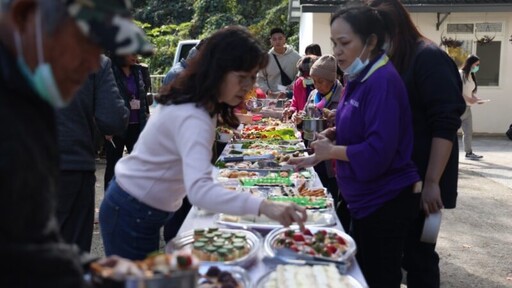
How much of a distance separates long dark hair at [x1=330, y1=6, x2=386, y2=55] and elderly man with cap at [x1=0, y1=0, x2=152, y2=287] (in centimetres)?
157

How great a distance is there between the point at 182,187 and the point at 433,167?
1.31 metres

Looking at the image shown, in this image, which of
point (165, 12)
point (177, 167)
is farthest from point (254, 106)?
point (165, 12)

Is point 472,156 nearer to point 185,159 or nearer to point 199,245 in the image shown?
point 199,245

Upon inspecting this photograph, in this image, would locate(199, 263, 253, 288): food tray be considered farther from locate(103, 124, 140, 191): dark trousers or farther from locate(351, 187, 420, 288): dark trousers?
locate(103, 124, 140, 191): dark trousers

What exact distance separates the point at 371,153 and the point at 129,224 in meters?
1.08

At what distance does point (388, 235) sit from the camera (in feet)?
8.00

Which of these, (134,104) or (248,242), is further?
(134,104)

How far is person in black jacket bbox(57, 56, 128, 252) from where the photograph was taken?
2617mm

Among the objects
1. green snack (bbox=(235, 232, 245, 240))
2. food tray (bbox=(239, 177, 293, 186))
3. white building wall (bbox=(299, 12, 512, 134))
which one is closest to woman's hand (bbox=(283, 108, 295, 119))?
food tray (bbox=(239, 177, 293, 186))

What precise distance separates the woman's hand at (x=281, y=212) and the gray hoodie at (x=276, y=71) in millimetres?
5501

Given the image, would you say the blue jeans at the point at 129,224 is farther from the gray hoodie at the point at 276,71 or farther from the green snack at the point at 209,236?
the gray hoodie at the point at 276,71

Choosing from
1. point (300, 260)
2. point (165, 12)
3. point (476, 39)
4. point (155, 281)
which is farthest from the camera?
point (165, 12)

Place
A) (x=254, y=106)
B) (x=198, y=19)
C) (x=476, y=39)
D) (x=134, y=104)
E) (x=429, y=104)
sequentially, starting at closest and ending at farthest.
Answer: (x=429, y=104)
(x=134, y=104)
(x=254, y=106)
(x=476, y=39)
(x=198, y=19)

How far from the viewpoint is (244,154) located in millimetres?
4195
